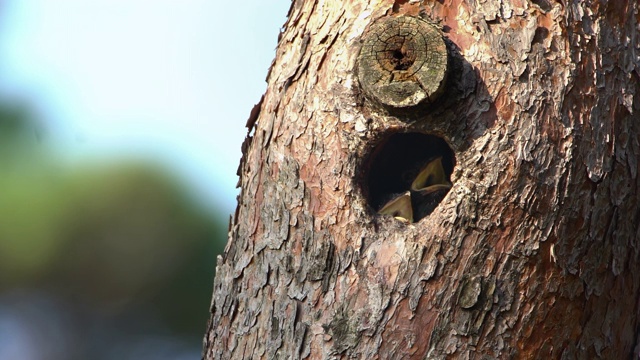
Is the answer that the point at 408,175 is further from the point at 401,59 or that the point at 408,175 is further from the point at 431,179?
the point at 401,59

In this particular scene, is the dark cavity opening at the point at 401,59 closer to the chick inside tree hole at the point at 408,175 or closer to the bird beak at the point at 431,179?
the chick inside tree hole at the point at 408,175

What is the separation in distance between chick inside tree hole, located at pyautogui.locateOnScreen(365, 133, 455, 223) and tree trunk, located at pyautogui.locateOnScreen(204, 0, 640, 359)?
0.04 metres

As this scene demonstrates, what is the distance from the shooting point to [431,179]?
2305 mm

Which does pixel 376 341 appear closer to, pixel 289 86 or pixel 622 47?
pixel 289 86

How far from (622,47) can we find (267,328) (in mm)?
1165

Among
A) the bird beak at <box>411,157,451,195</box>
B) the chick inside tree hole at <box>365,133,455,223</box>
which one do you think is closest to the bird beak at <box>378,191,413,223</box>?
the chick inside tree hole at <box>365,133,455,223</box>

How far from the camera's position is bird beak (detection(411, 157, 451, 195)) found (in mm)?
2230

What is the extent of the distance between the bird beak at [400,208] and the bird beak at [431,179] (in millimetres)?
142

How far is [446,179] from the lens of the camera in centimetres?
231

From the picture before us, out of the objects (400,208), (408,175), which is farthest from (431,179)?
(400,208)

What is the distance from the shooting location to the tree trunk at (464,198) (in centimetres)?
178

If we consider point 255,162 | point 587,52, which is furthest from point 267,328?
point 587,52

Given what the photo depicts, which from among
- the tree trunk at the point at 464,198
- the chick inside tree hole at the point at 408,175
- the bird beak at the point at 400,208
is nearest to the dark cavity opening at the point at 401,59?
the tree trunk at the point at 464,198

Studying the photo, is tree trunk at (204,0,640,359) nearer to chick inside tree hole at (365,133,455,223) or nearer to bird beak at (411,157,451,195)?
chick inside tree hole at (365,133,455,223)
